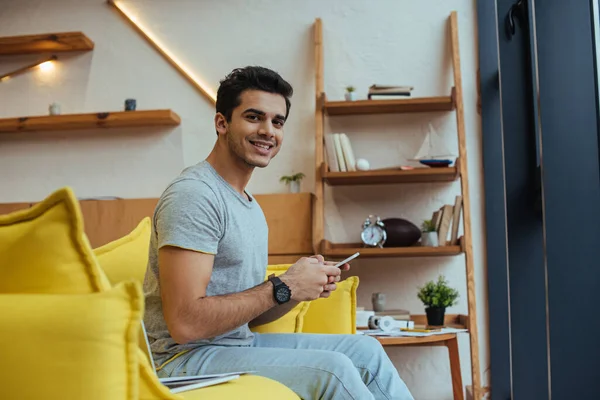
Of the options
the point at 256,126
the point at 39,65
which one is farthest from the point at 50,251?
the point at 39,65

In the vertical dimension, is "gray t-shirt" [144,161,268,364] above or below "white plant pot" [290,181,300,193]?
below

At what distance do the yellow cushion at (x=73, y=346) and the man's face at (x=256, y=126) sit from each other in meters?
1.08

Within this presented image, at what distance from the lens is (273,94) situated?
2.06 meters

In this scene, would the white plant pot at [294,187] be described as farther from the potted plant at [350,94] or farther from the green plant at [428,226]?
the green plant at [428,226]

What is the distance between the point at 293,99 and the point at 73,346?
337 centimetres

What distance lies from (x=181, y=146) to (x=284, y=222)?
847mm

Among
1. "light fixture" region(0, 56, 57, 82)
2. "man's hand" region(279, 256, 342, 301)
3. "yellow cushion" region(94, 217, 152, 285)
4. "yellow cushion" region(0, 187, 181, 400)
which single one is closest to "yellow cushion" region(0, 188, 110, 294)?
"yellow cushion" region(0, 187, 181, 400)

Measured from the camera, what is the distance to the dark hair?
2.04 meters

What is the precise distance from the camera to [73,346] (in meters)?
0.88

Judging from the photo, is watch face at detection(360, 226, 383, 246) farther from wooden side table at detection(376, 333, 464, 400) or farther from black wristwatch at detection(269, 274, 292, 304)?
black wristwatch at detection(269, 274, 292, 304)

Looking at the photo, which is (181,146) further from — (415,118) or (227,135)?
(227,135)

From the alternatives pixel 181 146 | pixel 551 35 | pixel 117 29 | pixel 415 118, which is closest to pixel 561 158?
pixel 551 35

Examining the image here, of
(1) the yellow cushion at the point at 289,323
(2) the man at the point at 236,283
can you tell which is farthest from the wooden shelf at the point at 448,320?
(2) the man at the point at 236,283

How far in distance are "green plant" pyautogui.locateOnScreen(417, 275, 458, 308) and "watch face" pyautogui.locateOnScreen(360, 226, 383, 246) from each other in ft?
1.20
